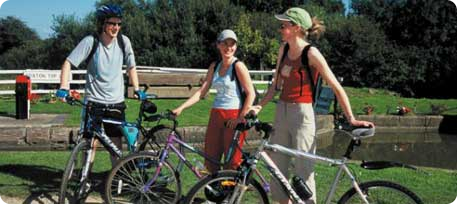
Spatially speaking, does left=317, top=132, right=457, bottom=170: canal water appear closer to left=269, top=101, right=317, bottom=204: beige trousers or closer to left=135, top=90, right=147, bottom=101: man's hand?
left=135, top=90, right=147, bottom=101: man's hand

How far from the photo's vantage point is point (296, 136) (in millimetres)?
4754

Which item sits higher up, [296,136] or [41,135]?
[296,136]

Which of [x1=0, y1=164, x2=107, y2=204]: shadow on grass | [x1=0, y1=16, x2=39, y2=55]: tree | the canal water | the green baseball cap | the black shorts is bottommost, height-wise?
the canal water

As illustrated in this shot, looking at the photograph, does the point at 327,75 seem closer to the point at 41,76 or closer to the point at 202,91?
the point at 202,91

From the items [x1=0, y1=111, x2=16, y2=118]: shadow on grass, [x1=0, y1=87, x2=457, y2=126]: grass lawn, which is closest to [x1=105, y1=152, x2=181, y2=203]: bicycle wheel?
[x1=0, y1=87, x2=457, y2=126]: grass lawn

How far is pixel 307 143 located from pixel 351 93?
19.7 metres

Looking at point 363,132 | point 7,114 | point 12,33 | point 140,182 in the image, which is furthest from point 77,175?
→ point 12,33

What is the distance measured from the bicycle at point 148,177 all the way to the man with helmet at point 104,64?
22.5 inches

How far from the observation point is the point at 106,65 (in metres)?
5.69

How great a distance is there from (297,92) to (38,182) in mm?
3337

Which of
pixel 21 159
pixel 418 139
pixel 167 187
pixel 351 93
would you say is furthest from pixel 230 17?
pixel 167 187

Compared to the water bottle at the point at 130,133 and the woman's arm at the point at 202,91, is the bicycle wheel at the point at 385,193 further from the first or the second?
the water bottle at the point at 130,133

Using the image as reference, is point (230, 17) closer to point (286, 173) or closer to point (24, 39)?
point (24, 39)

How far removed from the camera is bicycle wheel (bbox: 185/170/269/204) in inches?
172
